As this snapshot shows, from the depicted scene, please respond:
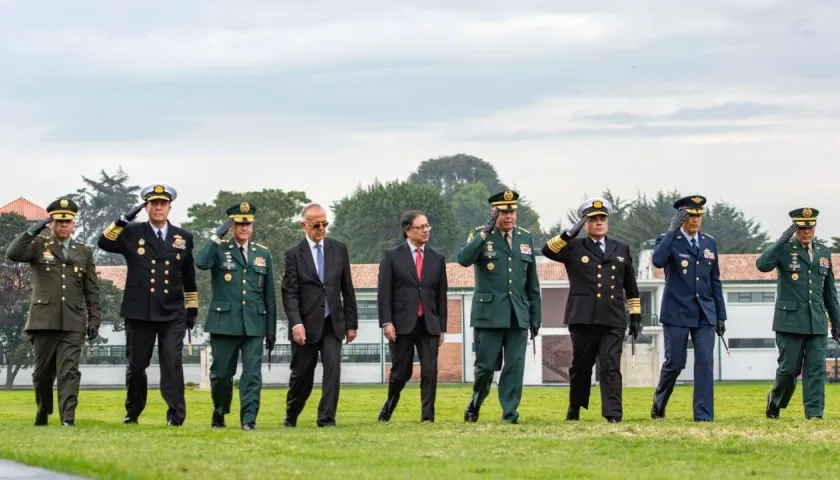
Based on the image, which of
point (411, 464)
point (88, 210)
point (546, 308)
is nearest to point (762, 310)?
point (546, 308)

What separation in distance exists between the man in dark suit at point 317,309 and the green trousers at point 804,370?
4672mm

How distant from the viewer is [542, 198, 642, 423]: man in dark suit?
16547 millimetres

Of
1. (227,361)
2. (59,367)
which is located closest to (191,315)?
(227,361)

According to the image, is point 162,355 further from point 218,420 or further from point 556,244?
point 556,244

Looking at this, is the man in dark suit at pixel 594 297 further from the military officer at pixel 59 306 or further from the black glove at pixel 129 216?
the military officer at pixel 59 306

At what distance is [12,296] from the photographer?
263 ft

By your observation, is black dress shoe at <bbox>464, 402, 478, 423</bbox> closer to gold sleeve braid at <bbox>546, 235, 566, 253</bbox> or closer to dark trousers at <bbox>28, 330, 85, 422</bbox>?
gold sleeve braid at <bbox>546, 235, 566, 253</bbox>

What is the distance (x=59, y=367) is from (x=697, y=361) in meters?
6.47

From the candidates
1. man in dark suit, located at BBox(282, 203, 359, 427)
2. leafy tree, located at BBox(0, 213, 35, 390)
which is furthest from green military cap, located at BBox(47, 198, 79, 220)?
leafy tree, located at BBox(0, 213, 35, 390)

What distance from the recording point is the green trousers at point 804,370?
17.1m

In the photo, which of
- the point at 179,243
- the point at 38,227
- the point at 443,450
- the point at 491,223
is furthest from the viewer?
the point at 491,223

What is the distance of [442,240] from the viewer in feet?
388

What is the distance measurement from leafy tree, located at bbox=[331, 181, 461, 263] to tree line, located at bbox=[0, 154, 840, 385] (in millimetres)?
73

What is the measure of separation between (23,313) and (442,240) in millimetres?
43945
